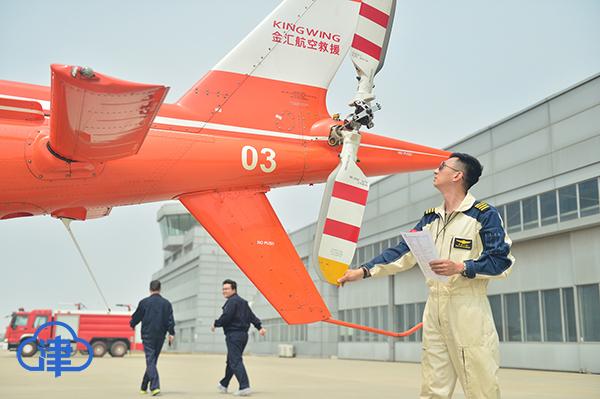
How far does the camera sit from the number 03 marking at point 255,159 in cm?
498

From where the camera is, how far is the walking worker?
375cm

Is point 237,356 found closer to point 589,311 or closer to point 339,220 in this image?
point 339,220

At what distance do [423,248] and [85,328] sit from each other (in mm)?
28460

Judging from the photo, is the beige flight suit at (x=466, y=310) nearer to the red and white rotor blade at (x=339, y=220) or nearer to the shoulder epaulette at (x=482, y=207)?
the shoulder epaulette at (x=482, y=207)

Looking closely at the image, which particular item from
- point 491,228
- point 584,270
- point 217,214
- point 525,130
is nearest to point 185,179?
point 217,214

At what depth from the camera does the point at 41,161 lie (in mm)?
4211

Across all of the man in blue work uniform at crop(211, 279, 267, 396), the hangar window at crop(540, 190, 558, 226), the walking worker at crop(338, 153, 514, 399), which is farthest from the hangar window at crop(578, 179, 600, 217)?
the walking worker at crop(338, 153, 514, 399)

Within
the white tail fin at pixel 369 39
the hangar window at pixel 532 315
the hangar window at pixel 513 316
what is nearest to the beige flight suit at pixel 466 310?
the white tail fin at pixel 369 39

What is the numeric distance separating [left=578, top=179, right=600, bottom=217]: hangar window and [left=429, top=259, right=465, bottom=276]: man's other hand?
1532 cm

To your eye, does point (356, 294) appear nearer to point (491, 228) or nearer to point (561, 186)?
point (561, 186)

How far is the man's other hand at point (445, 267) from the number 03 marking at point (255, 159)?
1818 mm

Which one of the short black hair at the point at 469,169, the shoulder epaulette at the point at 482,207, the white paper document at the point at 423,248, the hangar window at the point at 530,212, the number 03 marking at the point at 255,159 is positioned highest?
the hangar window at the point at 530,212

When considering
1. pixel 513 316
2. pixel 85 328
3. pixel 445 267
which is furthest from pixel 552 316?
pixel 85 328

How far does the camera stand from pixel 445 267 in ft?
12.1
